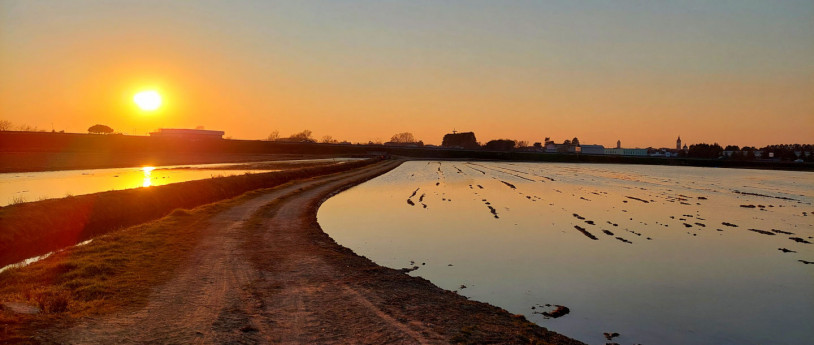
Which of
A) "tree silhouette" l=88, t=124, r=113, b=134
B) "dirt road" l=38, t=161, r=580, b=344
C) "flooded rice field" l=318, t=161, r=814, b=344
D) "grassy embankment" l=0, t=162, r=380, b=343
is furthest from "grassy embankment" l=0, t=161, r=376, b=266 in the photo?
"tree silhouette" l=88, t=124, r=113, b=134

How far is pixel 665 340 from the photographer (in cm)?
1192

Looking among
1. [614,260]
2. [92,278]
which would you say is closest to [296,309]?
[92,278]

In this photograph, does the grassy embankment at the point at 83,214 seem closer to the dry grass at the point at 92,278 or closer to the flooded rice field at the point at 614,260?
the dry grass at the point at 92,278

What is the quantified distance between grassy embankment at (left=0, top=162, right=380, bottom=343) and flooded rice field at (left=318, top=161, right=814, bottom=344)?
7.21 meters

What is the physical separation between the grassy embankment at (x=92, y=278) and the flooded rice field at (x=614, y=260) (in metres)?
7.21

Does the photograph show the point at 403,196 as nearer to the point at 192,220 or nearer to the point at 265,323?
the point at 192,220

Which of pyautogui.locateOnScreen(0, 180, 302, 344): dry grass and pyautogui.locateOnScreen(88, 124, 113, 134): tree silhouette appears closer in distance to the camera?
pyautogui.locateOnScreen(0, 180, 302, 344): dry grass

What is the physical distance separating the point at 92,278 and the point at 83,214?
14294 mm

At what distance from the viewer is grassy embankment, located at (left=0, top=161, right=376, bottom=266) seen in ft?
70.1

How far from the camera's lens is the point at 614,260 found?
20.2 meters

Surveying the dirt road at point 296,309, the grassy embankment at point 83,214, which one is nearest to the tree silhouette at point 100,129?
the grassy embankment at point 83,214

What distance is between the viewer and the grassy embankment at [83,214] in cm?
2138

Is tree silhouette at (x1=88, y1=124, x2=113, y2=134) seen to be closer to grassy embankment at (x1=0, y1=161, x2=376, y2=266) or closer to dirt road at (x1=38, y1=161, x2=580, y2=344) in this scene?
grassy embankment at (x1=0, y1=161, x2=376, y2=266)

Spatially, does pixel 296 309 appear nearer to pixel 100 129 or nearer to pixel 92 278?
pixel 92 278
